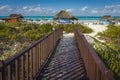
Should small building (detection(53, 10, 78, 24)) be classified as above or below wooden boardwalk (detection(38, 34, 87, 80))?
below

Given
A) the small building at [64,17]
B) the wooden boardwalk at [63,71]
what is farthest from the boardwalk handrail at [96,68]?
the small building at [64,17]

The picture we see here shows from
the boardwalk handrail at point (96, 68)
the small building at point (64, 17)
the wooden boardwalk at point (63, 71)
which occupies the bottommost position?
the small building at point (64, 17)

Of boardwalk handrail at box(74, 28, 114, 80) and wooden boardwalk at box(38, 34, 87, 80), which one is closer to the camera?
boardwalk handrail at box(74, 28, 114, 80)

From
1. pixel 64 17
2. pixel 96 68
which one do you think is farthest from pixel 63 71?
pixel 64 17

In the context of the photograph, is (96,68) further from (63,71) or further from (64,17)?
(64,17)

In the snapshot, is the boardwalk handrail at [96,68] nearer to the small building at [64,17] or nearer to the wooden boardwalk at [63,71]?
the wooden boardwalk at [63,71]

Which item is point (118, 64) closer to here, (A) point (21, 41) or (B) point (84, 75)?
(B) point (84, 75)

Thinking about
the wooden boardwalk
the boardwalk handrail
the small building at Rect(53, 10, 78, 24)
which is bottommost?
→ the small building at Rect(53, 10, 78, 24)

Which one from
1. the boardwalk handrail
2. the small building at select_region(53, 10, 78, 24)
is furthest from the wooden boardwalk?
the small building at select_region(53, 10, 78, 24)

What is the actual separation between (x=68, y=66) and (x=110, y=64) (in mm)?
1487

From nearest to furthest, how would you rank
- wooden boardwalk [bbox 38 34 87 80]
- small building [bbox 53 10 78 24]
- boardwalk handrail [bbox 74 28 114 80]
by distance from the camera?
boardwalk handrail [bbox 74 28 114 80] → wooden boardwalk [bbox 38 34 87 80] → small building [bbox 53 10 78 24]

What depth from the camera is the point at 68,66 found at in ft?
28.0

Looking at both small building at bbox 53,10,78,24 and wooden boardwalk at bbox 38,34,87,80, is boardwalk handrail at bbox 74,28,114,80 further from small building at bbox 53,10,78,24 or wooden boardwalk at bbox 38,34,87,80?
small building at bbox 53,10,78,24

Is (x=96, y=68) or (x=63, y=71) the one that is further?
(x=63, y=71)
